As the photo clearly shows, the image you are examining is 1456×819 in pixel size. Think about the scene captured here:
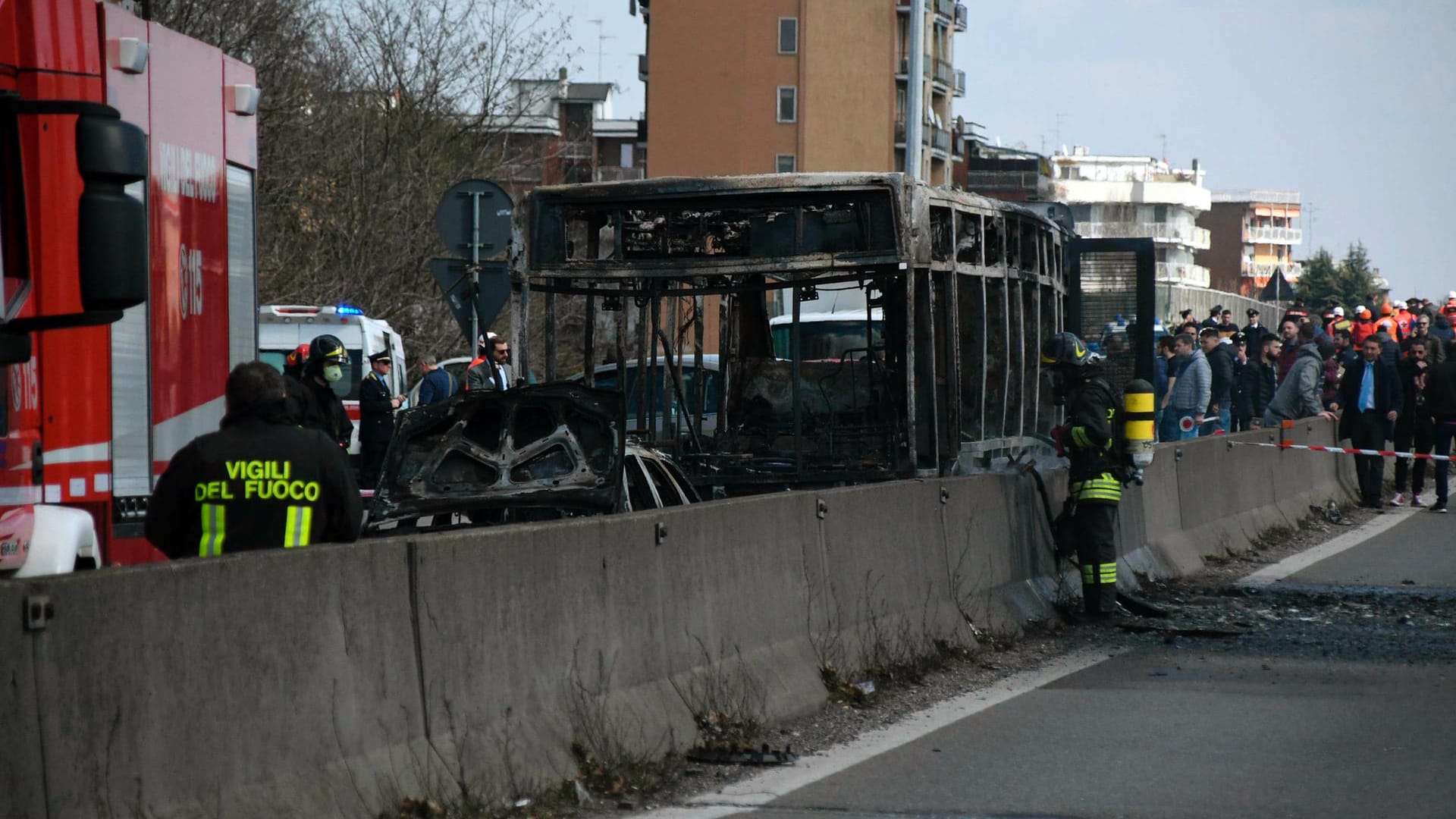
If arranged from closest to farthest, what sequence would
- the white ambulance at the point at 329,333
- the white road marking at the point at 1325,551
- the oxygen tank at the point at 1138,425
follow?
the oxygen tank at the point at 1138,425 < the white road marking at the point at 1325,551 < the white ambulance at the point at 329,333

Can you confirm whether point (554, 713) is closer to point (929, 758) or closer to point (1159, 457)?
point (929, 758)

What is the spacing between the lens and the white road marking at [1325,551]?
15375 millimetres

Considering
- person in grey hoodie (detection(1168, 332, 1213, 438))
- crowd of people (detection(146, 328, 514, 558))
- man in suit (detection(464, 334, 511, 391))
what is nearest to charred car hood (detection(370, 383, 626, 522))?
crowd of people (detection(146, 328, 514, 558))

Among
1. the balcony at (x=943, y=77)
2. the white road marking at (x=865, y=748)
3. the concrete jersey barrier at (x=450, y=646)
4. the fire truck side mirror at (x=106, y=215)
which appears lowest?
the white road marking at (x=865, y=748)

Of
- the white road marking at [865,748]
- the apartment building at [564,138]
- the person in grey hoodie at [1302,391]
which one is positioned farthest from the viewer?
the apartment building at [564,138]

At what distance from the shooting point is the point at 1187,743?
8.20 metres

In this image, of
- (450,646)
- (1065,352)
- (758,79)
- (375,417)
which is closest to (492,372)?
(375,417)

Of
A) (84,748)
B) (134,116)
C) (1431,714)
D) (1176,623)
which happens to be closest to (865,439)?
(1176,623)

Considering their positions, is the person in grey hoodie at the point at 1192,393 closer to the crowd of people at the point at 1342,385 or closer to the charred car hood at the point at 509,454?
the crowd of people at the point at 1342,385

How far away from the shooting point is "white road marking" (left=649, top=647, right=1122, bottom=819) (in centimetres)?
697

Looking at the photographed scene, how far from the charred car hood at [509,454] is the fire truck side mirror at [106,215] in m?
4.96

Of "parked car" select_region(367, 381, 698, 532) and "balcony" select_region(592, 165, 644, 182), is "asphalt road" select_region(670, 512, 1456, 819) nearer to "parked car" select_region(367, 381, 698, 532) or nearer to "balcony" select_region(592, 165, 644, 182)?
"parked car" select_region(367, 381, 698, 532)

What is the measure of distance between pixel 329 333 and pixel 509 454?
45.1 feet

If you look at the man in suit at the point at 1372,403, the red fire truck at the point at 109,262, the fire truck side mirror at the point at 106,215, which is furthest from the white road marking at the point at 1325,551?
the fire truck side mirror at the point at 106,215
